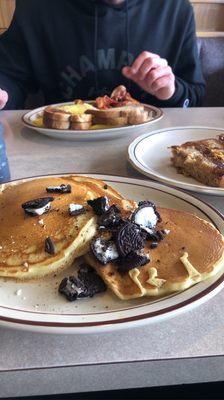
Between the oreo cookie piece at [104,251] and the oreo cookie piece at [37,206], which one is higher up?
the oreo cookie piece at [37,206]

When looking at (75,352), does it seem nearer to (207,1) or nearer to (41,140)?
→ (41,140)

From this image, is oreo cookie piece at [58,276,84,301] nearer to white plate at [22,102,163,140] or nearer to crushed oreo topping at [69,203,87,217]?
crushed oreo topping at [69,203,87,217]

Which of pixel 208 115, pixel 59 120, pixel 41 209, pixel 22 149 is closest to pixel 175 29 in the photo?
pixel 208 115

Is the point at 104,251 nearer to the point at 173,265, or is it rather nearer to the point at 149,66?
the point at 173,265

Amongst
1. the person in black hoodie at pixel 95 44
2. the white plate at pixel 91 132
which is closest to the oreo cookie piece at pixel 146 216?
the white plate at pixel 91 132

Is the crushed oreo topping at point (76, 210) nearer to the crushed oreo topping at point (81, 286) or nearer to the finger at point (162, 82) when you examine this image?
the crushed oreo topping at point (81, 286)
